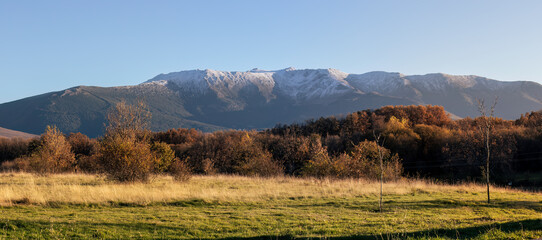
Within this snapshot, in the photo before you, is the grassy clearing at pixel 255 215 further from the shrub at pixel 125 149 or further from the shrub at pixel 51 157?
the shrub at pixel 51 157

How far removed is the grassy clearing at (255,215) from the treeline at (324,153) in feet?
29.6

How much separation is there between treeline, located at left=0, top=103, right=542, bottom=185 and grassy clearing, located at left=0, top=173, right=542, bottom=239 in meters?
9.02

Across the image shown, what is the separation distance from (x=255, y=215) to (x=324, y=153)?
31.1 m

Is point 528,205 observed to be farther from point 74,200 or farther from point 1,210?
point 1,210

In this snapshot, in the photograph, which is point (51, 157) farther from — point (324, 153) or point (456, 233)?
point (456, 233)

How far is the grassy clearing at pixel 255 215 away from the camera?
11656 mm

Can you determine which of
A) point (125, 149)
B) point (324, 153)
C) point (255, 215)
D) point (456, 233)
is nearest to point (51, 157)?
point (125, 149)

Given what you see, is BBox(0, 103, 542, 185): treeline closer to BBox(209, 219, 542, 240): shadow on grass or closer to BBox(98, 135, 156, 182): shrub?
BBox(98, 135, 156, 182): shrub


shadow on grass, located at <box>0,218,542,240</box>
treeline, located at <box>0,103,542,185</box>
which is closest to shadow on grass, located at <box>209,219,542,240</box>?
shadow on grass, located at <box>0,218,542,240</box>

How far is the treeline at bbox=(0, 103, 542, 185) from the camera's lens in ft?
96.0

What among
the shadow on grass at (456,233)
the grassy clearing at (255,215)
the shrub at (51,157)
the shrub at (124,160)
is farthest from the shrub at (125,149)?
the shadow on grass at (456,233)

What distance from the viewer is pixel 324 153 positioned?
150 ft

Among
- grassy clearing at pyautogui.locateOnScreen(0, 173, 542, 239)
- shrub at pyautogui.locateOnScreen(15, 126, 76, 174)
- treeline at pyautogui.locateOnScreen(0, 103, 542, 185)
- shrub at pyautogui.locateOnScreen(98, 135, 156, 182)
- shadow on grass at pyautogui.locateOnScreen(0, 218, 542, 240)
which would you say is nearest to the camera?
shadow on grass at pyautogui.locateOnScreen(0, 218, 542, 240)

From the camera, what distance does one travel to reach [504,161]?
59250mm
